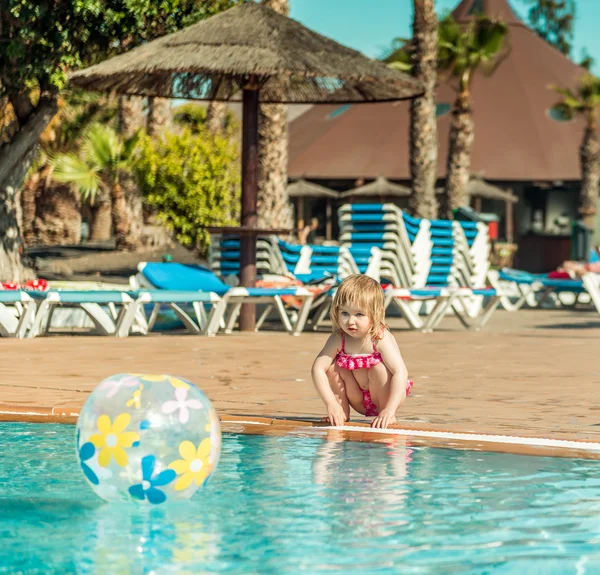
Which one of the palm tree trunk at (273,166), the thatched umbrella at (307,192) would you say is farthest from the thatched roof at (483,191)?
the palm tree trunk at (273,166)

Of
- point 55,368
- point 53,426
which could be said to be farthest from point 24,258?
point 53,426

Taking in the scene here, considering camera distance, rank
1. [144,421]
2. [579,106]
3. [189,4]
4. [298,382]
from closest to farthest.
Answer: [144,421], [298,382], [189,4], [579,106]

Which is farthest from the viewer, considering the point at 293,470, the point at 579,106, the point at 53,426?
the point at 579,106

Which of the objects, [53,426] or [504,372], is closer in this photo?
[53,426]

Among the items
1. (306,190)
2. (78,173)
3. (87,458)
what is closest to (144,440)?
(87,458)

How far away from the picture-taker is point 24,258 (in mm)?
17438

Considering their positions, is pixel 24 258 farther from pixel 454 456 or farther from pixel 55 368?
pixel 454 456

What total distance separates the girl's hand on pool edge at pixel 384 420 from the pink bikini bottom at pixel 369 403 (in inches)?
10.1

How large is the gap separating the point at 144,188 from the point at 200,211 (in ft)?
4.64

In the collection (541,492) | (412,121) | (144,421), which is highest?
(412,121)

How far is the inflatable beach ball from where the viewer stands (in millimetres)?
3941

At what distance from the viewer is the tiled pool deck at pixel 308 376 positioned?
237 inches

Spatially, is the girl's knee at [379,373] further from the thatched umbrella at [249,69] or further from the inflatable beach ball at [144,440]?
the thatched umbrella at [249,69]

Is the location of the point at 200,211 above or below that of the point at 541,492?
above
